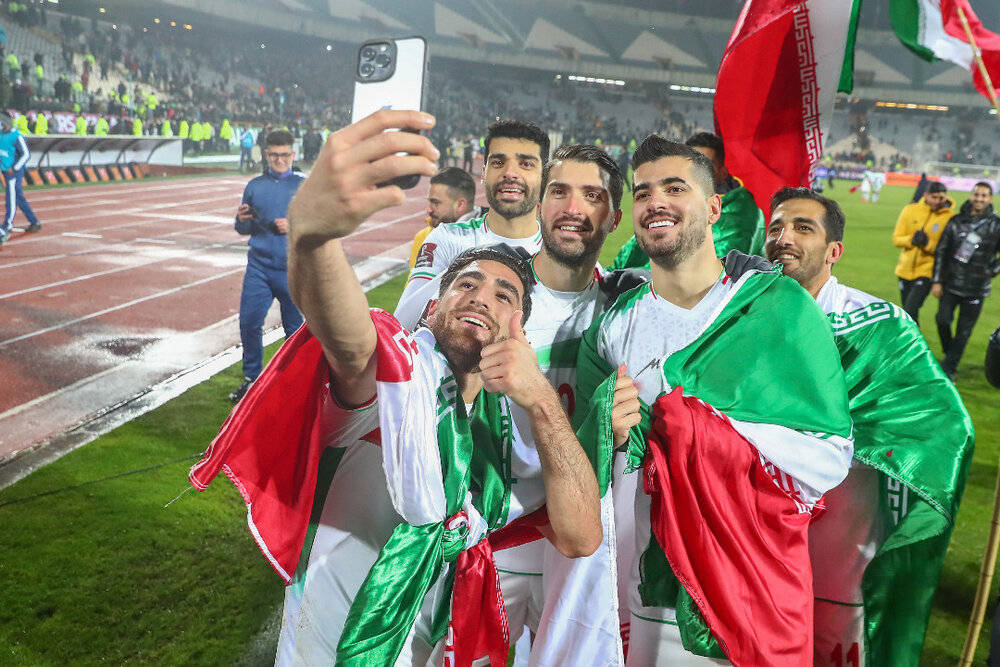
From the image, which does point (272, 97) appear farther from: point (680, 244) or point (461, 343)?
point (461, 343)

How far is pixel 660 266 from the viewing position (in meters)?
2.57

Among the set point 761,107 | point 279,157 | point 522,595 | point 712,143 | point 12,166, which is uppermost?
point 761,107

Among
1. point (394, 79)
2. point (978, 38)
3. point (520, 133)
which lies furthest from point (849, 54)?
point (394, 79)

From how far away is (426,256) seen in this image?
3361 mm

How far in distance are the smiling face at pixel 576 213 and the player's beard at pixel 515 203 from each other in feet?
2.18

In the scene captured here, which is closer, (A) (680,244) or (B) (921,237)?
(A) (680,244)

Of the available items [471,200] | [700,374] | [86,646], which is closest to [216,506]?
[86,646]

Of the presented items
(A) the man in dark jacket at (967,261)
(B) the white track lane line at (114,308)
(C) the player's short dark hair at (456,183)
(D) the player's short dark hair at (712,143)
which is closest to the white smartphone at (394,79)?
(D) the player's short dark hair at (712,143)

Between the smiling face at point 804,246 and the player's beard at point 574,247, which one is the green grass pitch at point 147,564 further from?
the player's beard at point 574,247

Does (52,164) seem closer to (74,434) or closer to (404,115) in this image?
(74,434)

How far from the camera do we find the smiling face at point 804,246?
128 inches

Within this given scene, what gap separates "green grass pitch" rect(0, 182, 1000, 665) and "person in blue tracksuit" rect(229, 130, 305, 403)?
0.83 metres

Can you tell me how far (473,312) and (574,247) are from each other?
2.13ft

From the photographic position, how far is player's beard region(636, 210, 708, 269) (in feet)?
8.23
